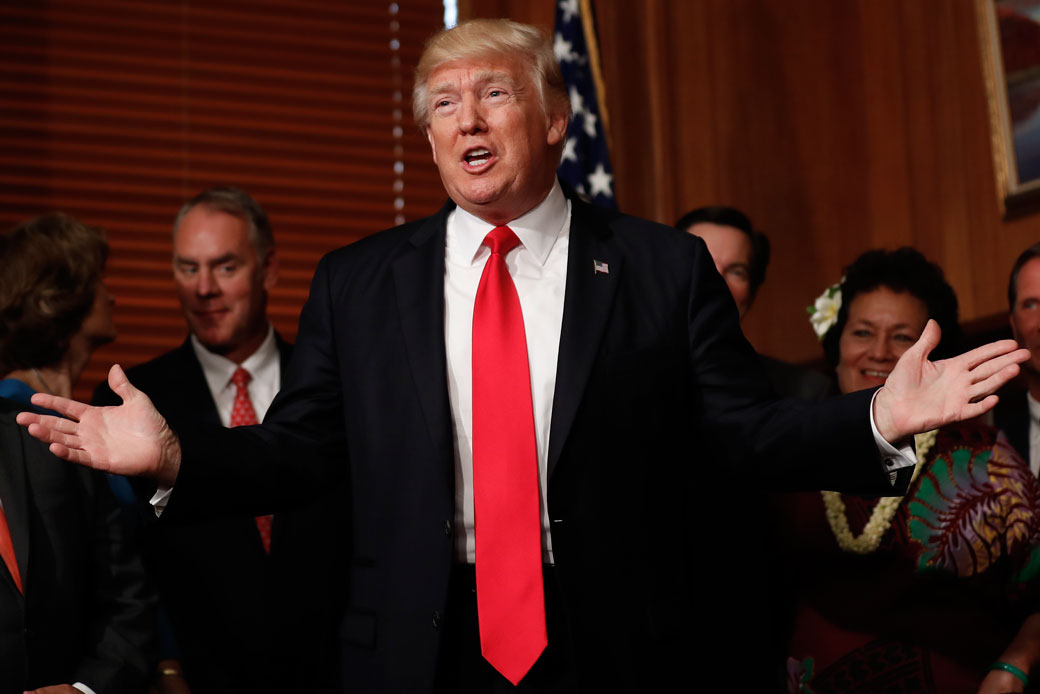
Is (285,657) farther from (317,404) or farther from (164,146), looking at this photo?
(164,146)

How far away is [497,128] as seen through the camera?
7.07 feet

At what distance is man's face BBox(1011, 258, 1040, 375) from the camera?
3.12 metres

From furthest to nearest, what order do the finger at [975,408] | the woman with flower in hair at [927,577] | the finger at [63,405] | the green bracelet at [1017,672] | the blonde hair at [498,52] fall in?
1. the woman with flower in hair at [927,577]
2. the green bracelet at [1017,672]
3. the blonde hair at [498,52]
4. the finger at [63,405]
5. the finger at [975,408]

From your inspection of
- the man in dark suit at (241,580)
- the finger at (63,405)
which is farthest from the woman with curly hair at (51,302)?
the finger at (63,405)

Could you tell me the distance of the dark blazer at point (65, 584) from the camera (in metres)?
2.31

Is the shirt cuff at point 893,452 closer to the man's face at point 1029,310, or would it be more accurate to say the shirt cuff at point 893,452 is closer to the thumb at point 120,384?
the thumb at point 120,384

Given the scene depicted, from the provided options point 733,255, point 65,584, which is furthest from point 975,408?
point 733,255

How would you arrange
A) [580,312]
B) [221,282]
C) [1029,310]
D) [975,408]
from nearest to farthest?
[975,408]
[580,312]
[1029,310]
[221,282]

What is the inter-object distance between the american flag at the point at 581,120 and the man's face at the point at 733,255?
33.4 inches

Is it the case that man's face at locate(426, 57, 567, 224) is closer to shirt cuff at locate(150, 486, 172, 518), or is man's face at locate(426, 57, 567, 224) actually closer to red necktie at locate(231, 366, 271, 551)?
shirt cuff at locate(150, 486, 172, 518)

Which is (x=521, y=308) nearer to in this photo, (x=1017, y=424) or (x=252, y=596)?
(x=252, y=596)

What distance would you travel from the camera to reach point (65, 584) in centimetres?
239

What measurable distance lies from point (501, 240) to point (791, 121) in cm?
305

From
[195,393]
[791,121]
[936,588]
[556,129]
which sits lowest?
[936,588]
